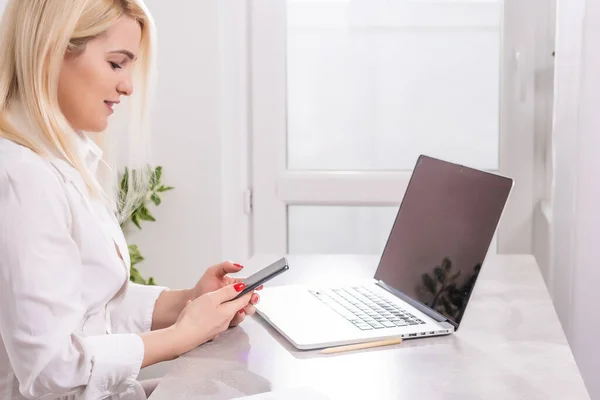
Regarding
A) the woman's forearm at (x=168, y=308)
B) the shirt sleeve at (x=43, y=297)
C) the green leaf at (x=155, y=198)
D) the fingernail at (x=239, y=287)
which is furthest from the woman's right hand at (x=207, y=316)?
the green leaf at (x=155, y=198)

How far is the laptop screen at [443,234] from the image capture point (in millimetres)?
1328

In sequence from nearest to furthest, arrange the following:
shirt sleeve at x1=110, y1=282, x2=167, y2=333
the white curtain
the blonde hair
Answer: the blonde hair → shirt sleeve at x1=110, y1=282, x2=167, y2=333 → the white curtain

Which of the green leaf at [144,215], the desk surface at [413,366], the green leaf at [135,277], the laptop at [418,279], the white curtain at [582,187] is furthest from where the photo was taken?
the green leaf at [144,215]

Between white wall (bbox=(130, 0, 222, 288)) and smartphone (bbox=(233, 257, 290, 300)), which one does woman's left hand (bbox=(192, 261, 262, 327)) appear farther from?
white wall (bbox=(130, 0, 222, 288))

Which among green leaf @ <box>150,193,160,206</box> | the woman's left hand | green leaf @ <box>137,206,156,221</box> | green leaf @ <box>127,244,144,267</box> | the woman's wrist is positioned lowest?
green leaf @ <box>127,244,144,267</box>

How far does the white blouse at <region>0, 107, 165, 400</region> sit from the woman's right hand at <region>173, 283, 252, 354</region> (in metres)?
0.07

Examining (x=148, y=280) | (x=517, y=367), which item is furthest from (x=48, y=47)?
(x=148, y=280)

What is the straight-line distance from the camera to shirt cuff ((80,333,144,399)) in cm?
117

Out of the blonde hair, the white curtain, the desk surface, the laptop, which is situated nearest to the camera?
the desk surface

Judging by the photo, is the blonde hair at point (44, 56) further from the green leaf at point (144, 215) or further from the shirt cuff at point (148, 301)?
the green leaf at point (144, 215)

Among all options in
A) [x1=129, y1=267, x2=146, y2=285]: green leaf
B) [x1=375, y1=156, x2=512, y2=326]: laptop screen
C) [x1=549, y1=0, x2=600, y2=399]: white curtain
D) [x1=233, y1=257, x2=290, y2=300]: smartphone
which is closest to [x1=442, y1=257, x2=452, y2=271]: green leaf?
[x1=375, y1=156, x2=512, y2=326]: laptop screen

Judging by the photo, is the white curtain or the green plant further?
the green plant

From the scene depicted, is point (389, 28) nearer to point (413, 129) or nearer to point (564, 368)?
point (413, 129)

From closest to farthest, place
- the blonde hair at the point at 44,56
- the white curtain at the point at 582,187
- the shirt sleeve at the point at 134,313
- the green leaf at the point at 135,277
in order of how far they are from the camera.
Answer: the blonde hair at the point at 44,56, the shirt sleeve at the point at 134,313, the white curtain at the point at 582,187, the green leaf at the point at 135,277
